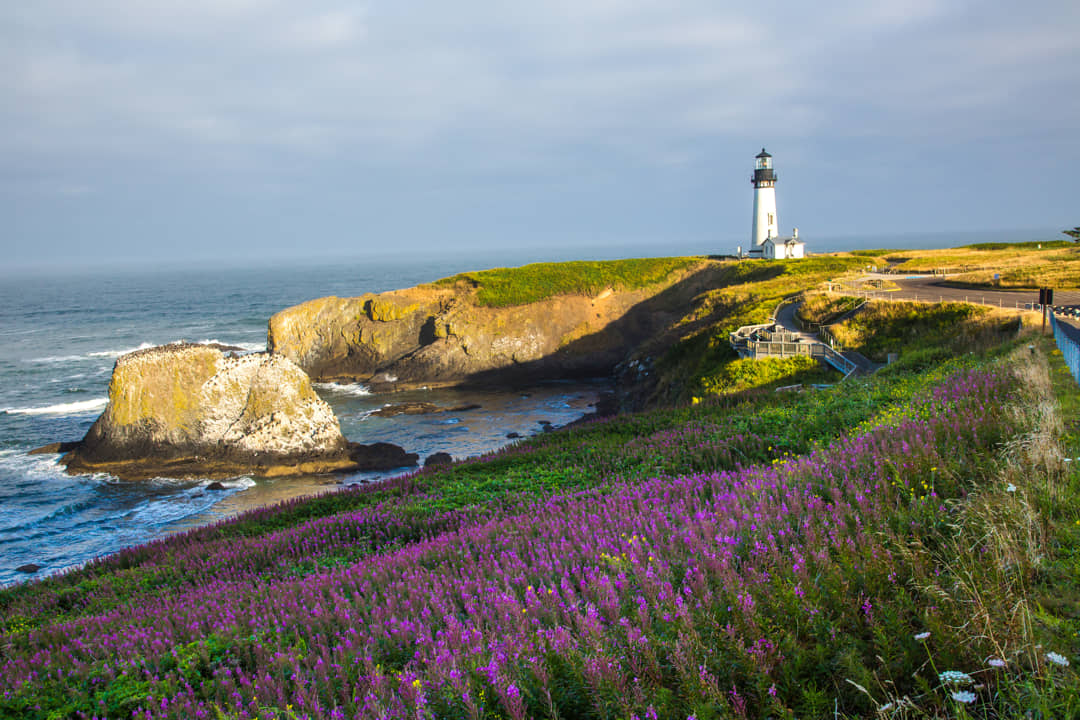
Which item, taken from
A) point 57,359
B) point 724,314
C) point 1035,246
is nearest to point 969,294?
point 724,314

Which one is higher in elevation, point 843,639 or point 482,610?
point 843,639

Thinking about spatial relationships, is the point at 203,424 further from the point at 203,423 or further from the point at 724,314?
the point at 724,314

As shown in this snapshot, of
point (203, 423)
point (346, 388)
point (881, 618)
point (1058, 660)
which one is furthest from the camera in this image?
point (346, 388)

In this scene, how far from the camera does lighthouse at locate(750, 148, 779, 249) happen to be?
7312 centimetres

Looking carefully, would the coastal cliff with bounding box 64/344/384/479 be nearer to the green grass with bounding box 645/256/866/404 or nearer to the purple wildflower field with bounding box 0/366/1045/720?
the green grass with bounding box 645/256/866/404

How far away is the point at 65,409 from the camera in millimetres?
42062

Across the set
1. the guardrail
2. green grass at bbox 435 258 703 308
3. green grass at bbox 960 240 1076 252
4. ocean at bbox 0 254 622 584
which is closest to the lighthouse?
green grass at bbox 435 258 703 308

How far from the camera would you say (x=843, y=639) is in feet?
10.8

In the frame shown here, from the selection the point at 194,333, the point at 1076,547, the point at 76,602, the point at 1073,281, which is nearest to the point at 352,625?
the point at 1076,547

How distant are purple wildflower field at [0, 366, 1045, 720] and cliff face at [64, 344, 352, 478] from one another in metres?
24.6

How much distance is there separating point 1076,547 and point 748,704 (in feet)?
8.55

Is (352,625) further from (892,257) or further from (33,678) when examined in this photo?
(892,257)

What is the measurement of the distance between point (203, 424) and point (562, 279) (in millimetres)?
39838

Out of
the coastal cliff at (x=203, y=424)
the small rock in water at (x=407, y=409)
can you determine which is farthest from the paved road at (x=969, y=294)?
the coastal cliff at (x=203, y=424)
